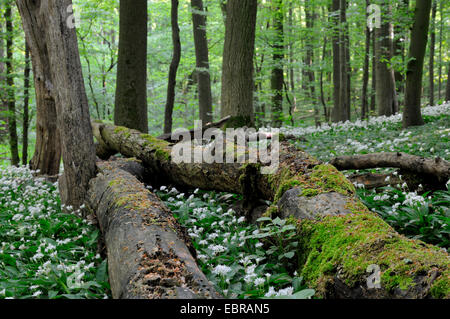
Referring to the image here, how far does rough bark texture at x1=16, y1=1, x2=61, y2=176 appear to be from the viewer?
21.9 feet

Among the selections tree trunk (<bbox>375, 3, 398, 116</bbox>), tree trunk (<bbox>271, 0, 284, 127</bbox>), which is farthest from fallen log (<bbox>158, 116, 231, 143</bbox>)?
tree trunk (<bbox>375, 3, 398, 116</bbox>)

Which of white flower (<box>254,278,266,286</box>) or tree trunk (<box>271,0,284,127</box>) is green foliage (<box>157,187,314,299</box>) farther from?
tree trunk (<box>271,0,284,127</box>)

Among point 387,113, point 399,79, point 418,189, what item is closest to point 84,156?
point 418,189

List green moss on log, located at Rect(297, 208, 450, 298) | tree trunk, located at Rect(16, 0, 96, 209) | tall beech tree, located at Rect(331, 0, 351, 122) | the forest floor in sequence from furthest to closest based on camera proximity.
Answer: tall beech tree, located at Rect(331, 0, 351, 122)
tree trunk, located at Rect(16, 0, 96, 209)
the forest floor
green moss on log, located at Rect(297, 208, 450, 298)

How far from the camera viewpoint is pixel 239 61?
8.53 m

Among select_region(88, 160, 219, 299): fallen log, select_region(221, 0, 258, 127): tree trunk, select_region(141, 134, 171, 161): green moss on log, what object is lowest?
select_region(88, 160, 219, 299): fallen log

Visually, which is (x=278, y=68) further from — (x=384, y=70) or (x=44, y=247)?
(x=44, y=247)

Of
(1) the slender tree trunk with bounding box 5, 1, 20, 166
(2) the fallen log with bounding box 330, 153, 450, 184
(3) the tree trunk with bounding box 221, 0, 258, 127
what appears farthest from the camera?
(1) the slender tree trunk with bounding box 5, 1, 20, 166

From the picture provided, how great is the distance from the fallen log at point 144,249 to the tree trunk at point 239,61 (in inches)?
187

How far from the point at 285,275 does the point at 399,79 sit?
1732 centimetres

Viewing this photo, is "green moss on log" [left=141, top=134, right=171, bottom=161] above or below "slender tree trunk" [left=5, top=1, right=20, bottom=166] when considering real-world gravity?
below

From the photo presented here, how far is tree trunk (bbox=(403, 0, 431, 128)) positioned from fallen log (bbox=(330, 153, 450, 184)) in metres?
5.73

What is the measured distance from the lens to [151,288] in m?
2.19
